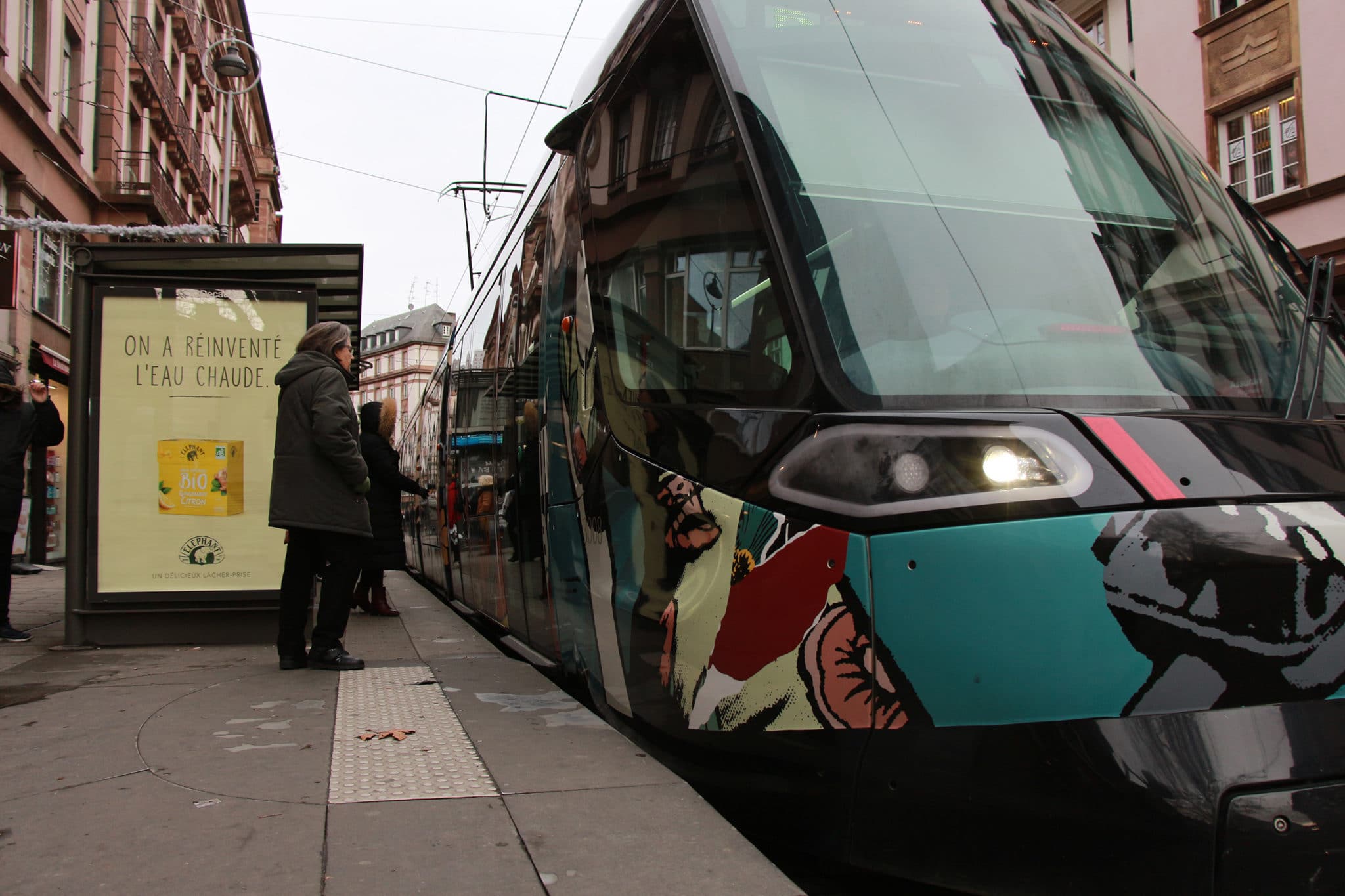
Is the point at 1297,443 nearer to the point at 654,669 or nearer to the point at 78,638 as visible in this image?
the point at 654,669

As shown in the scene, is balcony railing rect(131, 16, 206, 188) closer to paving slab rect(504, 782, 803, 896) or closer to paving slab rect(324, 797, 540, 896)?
paving slab rect(324, 797, 540, 896)

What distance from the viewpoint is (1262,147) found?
15.6 meters

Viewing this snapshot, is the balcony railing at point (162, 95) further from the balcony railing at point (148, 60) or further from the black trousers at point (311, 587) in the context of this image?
the black trousers at point (311, 587)

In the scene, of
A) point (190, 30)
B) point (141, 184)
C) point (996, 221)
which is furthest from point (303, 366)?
point (190, 30)

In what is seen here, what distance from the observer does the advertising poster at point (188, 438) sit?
630cm

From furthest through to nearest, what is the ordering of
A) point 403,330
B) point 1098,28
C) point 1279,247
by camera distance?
point 403,330, point 1098,28, point 1279,247

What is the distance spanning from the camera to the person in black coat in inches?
355

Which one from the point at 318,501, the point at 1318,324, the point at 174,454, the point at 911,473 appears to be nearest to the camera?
the point at 911,473

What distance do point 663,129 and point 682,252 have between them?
18.5 inches

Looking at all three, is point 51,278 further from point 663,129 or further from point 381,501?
point 663,129

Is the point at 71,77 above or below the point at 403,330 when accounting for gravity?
below

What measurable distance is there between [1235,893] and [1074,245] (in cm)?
164

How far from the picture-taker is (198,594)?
6.34 m

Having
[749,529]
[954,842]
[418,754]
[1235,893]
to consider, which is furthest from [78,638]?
[1235,893]
